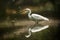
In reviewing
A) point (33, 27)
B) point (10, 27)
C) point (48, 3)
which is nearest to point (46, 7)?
point (48, 3)

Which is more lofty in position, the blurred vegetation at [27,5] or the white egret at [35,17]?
the blurred vegetation at [27,5]

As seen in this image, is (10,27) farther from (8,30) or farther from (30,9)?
(30,9)

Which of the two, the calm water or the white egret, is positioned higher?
the white egret

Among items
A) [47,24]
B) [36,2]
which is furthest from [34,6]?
[47,24]

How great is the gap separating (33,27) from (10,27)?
14cm

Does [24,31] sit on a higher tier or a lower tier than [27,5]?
lower

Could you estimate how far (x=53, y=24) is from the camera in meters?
1.28

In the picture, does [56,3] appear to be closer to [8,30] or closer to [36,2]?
[36,2]

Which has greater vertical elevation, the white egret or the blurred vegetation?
the blurred vegetation

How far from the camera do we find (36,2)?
1.25m

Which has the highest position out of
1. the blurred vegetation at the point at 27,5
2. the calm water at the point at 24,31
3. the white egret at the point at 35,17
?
the blurred vegetation at the point at 27,5

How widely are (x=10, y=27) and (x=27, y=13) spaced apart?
13 centimetres

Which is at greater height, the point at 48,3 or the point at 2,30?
the point at 48,3

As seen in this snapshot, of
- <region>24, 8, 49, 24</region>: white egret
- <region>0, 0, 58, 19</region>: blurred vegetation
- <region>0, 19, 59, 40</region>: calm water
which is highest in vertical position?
<region>0, 0, 58, 19</region>: blurred vegetation
